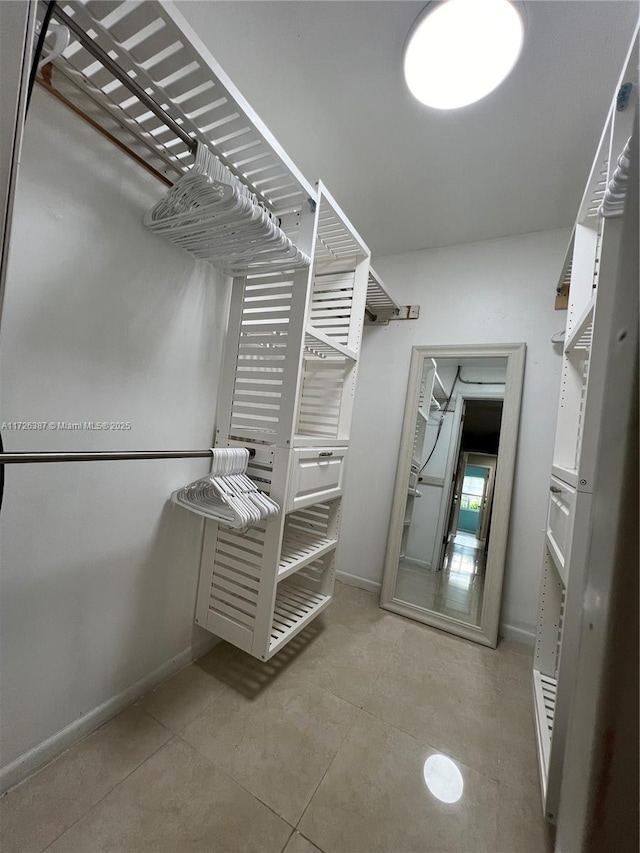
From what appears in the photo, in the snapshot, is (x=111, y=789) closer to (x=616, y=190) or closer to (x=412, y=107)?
(x=616, y=190)

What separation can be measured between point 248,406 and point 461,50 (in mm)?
1532

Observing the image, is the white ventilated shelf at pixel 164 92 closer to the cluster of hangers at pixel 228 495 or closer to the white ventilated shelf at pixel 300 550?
the cluster of hangers at pixel 228 495

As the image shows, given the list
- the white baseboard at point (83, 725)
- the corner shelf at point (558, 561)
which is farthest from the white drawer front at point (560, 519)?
the white baseboard at point (83, 725)

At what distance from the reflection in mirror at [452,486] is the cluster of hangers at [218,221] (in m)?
1.46

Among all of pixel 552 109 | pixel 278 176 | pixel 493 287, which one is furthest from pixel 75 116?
pixel 493 287

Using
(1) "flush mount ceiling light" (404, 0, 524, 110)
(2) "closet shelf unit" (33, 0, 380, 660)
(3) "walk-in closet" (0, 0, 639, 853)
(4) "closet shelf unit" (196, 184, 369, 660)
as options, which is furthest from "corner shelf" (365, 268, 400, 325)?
(1) "flush mount ceiling light" (404, 0, 524, 110)

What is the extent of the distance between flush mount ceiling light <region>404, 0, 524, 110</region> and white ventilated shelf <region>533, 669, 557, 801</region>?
2.16 m

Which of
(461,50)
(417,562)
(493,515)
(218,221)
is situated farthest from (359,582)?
(461,50)

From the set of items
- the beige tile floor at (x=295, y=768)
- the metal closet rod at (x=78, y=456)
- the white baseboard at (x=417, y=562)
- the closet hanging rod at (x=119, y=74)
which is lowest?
the beige tile floor at (x=295, y=768)

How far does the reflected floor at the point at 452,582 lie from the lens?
6.84ft

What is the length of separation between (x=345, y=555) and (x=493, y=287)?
2219 millimetres

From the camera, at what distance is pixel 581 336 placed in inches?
51.8

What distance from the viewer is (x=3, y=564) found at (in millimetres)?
891

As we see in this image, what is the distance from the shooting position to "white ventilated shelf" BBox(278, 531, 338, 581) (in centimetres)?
146
